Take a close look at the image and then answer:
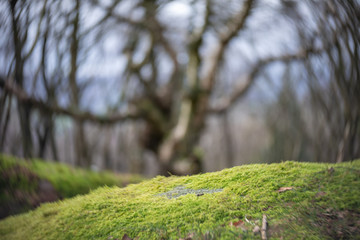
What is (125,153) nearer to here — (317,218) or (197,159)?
(197,159)

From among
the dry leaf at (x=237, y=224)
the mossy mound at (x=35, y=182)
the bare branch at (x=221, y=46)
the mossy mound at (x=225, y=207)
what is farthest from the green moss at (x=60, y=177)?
the bare branch at (x=221, y=46)

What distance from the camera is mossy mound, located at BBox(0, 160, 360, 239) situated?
0.65 metres

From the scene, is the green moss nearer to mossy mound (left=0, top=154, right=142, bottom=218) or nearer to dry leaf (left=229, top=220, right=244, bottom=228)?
mossy mound (left=0, top=154, right=142, bottom=218)

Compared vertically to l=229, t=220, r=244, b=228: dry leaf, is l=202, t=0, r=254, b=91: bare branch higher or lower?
higher

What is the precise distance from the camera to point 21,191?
115 cm

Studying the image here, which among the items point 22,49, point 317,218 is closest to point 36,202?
point 22,49

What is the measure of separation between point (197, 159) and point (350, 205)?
241cm

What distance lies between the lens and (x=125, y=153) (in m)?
5.04

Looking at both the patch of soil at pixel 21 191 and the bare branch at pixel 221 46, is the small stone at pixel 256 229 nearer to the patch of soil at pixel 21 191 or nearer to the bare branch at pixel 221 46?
the patch of soil at pixel 21 191

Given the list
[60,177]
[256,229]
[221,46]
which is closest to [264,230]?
[256,229]

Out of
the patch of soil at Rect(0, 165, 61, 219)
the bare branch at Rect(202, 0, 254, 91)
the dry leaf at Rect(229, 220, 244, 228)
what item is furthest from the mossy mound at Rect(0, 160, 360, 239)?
the bare branch at Rect(202, 0, 254, 91)

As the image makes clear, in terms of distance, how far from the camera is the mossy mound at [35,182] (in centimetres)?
107

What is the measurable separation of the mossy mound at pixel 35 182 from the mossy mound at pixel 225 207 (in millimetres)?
185

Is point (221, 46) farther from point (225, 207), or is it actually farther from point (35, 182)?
point (225, 207)
